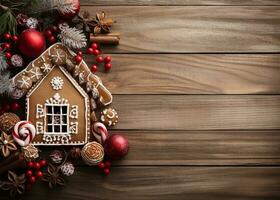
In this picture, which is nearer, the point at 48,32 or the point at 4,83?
the point at 4,83

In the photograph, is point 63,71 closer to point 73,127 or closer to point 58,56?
point 58,56

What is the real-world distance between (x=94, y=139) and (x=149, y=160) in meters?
0.20

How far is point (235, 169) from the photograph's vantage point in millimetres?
1694

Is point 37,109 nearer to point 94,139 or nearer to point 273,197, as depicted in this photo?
point 94,139

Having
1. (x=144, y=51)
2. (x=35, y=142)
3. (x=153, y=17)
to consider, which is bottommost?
(x=35, y=142)

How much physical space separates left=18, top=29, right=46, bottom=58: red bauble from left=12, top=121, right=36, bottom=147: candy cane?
23 cm

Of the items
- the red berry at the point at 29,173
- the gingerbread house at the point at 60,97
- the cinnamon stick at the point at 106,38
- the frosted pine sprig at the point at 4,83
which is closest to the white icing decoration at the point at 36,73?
the gingerbread house at the point at 60,97

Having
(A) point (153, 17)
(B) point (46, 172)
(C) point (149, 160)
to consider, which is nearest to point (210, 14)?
(A) point (153, 17)

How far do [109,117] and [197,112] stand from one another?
30 cm

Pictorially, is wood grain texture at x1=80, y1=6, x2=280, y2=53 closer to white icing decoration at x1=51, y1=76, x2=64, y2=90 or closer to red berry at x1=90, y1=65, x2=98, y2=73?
red berry at x1=90, y1=65, x2=98, y2=73

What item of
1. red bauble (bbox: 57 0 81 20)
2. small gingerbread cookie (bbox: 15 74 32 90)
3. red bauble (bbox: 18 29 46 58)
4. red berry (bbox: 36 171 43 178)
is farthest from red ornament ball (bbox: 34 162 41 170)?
red bauble (bbox: 57 0 81 20)

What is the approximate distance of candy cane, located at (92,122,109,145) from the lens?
1.65 meters

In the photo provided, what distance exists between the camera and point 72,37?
164 centimetres

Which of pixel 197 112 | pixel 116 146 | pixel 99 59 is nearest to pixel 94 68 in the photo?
pixel 99 59
